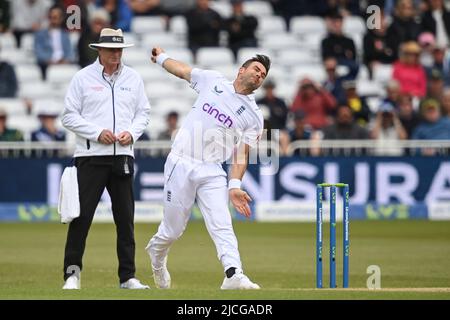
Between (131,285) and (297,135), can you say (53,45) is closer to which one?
(297,135)

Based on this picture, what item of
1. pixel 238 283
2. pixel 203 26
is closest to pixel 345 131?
pixel 203 26

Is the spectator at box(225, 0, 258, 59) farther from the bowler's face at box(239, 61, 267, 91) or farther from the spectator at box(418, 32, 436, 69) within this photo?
the bowler's face at box(239, 61, 267, 91)

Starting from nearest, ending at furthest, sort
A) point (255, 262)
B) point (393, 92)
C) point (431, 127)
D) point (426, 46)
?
point (255, 262) < point (431, 127) < point (393, 92) < point (426, 46)

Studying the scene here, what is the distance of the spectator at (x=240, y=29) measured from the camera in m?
23.8

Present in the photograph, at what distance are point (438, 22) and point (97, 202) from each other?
15273 mm

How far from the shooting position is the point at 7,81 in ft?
72.9

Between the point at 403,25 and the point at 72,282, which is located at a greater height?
the point at 403,25

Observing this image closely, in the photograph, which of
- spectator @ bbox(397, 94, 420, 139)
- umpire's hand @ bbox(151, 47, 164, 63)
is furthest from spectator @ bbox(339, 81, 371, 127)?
umpire's hand @ bbox(151, 47, 164, 63)

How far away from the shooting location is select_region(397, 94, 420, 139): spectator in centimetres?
2184

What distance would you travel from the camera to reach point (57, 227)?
1928cm

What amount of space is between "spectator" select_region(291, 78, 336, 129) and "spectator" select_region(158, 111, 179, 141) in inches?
87.7
